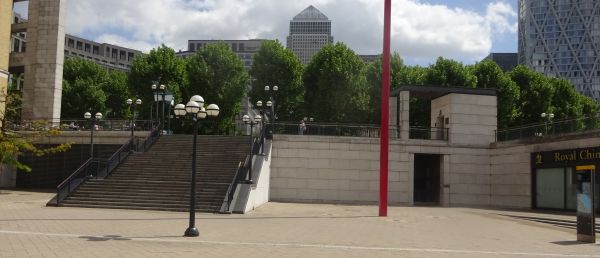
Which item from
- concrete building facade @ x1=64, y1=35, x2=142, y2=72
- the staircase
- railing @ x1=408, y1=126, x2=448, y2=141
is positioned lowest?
the staircase

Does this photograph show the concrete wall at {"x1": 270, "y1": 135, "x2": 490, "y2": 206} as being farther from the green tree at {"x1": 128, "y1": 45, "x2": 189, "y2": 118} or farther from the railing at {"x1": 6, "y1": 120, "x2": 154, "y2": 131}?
the green tree at {"x1": 128, "y1": 45, "x2": 189, "y2": 118}

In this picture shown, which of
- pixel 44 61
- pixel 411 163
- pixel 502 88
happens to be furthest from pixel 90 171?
pixel 502 88

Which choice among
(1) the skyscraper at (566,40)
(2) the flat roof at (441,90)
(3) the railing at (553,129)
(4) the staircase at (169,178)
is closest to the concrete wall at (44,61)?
(4) the staircase at (169,178)

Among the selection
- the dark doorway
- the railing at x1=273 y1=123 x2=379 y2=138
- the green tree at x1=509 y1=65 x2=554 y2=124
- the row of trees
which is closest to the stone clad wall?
the railing at x1=273 y1=123 x2=379 y2=138

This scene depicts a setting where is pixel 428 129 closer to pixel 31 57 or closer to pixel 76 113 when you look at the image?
pixel 31 57

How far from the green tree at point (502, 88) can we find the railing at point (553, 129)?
17.1 m

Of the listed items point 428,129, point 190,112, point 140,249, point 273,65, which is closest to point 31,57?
point 273,65

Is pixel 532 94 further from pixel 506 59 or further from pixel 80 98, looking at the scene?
pixel 506 59

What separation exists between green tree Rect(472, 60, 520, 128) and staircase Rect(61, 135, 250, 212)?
1088 inches

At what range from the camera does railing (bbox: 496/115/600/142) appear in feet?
90.7

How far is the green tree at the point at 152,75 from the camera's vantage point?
5647cm

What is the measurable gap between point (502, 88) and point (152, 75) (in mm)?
34783

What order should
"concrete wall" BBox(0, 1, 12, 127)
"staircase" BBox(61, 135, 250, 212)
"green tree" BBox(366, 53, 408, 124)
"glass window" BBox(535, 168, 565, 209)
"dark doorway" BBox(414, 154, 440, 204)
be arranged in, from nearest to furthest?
1. "staircase" BBox(61, 135, 250, 212)
2. "glass window" BBox(535, 168, 565, 209)
3. "dark doorway" BBox(414, 154, 440, 204)
4. "concrete wall" BBox(0, 1, 12, 127)
5. "green tree" BBox(366, 53, 408, 124)

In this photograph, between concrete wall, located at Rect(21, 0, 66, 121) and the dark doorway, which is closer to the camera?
the dark doorway
